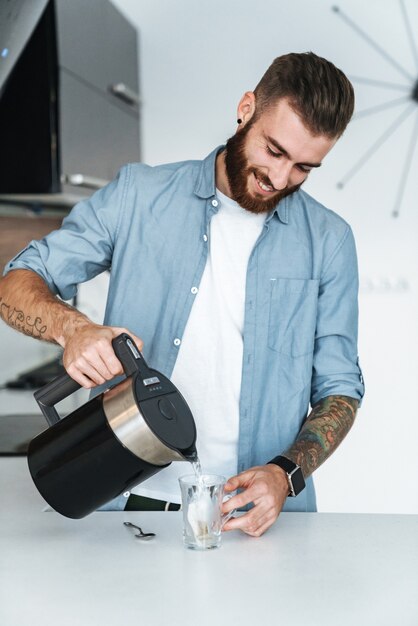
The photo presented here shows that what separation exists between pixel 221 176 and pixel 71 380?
582 mm

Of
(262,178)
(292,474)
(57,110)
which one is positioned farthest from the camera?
(57,110)

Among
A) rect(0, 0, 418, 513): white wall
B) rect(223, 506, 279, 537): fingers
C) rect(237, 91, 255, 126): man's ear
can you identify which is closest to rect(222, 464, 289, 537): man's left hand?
rect(223, 506, 279, 537): fingers

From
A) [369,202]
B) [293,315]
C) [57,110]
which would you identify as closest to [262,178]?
[293,315]

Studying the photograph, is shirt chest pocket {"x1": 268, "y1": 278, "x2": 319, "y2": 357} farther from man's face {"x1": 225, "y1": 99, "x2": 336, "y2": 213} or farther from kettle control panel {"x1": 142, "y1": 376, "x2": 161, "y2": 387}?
kettle control panel {"x1": 142, "y1": 376, "x2": 161, "y2": 387}

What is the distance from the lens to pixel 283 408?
1.61m

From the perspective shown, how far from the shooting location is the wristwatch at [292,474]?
1378 mm

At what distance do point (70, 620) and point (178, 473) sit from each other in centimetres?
53

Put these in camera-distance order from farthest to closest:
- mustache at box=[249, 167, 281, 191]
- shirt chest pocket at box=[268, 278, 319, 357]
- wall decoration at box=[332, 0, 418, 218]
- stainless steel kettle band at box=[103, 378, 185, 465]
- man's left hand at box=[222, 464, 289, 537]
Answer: wall decoration at box=[332, 0, 418, 218], shirt chest pocket at box=[268, 278, 319, 357], mustache at box=[249, 167, 281, 191], man's left hand at box=[222, 464, 289, 537], stainless steel kettle band at box=[103, 378, 185, 465]

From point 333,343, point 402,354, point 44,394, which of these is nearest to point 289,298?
point 333,343

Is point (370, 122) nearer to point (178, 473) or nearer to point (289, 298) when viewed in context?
point (289, 298)

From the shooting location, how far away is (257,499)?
1.29 metres

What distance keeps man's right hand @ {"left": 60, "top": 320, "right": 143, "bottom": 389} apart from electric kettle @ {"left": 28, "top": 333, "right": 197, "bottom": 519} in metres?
0.02

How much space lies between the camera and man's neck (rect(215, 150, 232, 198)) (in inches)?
64.1

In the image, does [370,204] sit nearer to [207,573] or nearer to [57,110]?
[57,110]
